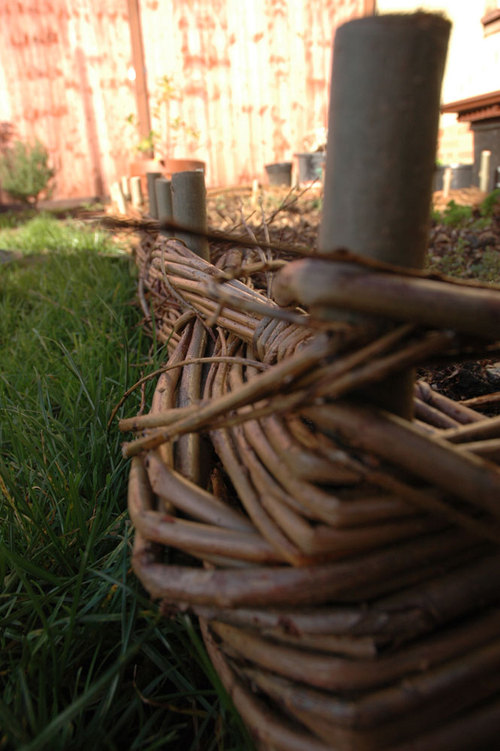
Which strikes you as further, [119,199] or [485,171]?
[119,199]

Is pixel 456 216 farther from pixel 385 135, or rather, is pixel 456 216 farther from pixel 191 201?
pixel 385 135

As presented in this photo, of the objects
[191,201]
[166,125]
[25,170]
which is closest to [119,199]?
[25,170]

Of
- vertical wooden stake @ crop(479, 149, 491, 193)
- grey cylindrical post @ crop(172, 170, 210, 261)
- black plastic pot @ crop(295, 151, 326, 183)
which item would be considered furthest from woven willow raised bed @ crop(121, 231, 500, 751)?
black plastic pot @ crop(295, 151, 326, 183)

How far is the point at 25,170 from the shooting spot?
6016 millimetres

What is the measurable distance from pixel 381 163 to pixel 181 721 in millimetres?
659

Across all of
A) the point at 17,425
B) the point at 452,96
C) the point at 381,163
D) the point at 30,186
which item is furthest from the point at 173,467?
the point at 452,96

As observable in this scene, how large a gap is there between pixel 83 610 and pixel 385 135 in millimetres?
692

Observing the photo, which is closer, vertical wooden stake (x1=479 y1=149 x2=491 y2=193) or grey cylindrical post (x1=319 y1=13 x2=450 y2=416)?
grey cylindrical post (x1=319 y1=13 x2=450 y2=416)

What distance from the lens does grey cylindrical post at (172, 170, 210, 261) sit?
4.53ft

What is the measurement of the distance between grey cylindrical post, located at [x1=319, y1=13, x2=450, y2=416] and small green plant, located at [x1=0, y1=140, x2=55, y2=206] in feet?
20.5

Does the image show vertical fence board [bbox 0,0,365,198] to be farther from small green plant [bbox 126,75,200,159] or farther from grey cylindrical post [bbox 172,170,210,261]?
grey cylindrical post [bbox 172,170,210,261]

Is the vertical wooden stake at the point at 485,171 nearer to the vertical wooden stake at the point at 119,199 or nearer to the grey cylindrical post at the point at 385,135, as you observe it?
the vertical wooden stake at the point at 119,199

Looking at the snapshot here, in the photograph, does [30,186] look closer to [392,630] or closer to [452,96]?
[452,96]

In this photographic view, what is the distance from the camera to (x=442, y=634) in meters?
0.52
